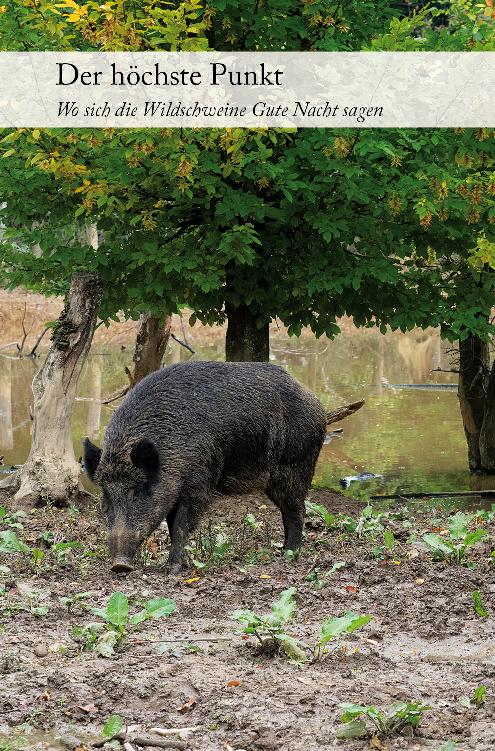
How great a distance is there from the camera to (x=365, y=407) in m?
21.4

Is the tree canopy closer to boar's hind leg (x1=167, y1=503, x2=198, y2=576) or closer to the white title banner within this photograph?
the white title banner

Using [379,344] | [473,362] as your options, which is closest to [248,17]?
[473,362]

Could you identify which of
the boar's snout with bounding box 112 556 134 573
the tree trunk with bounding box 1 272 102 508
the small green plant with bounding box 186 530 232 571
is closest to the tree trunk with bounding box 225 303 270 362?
the tree trunk with bounding box 1 272 102 508

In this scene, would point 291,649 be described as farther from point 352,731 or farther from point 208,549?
point 208,549

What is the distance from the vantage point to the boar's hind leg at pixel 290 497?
8539 millimetres

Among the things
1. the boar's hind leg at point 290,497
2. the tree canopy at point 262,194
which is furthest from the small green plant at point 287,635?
the tree canopy at point 262,194

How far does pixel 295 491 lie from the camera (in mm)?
8609

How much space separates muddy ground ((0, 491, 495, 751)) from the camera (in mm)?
4535

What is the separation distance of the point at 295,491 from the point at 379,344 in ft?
90.3

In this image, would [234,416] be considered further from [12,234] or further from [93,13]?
[12,234]

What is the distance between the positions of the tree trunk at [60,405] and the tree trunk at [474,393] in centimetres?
609

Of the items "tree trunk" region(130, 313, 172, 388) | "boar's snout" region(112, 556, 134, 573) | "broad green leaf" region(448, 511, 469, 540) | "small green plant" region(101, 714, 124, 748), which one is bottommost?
"small green plant" region(101, 714, 124, 748)

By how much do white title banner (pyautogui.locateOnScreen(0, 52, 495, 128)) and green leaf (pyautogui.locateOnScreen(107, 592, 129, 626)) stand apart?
5589mm

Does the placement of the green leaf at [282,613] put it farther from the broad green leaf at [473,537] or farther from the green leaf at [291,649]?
the broad green leaf at [473,537]
